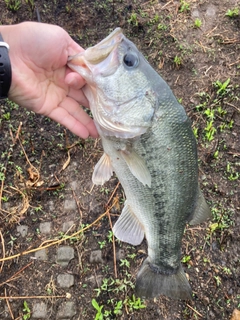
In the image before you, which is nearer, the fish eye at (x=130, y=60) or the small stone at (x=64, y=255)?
the fish eye at (x=130, y=60)

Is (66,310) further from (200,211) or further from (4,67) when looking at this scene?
(4,67)

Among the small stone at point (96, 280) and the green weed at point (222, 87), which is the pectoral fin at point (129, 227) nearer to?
the small stone at point (96, 280)

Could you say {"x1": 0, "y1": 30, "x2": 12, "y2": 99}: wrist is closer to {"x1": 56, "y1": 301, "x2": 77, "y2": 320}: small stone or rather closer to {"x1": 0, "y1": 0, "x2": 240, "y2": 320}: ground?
{"x1": 0, "y1": 0, "x2": 240, "y2": 320}: ground

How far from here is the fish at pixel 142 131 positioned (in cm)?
210

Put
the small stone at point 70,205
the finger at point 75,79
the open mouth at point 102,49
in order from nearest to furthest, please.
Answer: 1. the open mouth at point 102,49
2. the finger at point 75,79
3. the small stone at point 70,205

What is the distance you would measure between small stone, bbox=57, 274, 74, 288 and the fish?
1038 mm

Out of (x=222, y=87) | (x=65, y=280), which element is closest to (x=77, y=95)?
(x=65, y=280)

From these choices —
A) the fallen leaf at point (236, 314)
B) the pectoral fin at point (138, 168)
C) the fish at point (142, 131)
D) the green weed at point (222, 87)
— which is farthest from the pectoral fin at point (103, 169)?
the green weed at point (222, 87)

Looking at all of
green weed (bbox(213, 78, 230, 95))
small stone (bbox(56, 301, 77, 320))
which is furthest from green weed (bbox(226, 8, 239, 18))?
small stone (bbox(56, 301, 77, 320))

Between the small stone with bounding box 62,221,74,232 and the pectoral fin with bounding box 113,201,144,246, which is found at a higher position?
the pectoral fin with bounding box 113,201,144,246

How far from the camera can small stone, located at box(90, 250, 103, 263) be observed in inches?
122

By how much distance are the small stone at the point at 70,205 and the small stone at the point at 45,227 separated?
19cm

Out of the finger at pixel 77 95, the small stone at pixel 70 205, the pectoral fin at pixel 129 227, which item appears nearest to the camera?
the pectoral fin at pixel 129 227

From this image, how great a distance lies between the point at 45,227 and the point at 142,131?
4.83 feet
